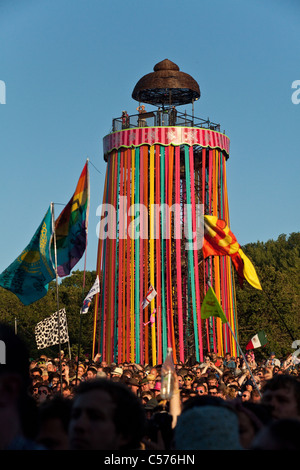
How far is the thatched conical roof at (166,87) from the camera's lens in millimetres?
34969

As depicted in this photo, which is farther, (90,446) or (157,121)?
(157,121)

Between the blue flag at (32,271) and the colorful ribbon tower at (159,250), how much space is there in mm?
16906

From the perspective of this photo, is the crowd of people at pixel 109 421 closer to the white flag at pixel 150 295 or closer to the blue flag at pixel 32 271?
the blue flag at pixel 32 271

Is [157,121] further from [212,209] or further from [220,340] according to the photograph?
[220,340]

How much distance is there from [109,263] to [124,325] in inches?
106

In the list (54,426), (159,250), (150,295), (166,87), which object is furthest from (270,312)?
(54,426)

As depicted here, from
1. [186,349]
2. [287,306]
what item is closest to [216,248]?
[186,349]

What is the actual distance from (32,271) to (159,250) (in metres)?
18.7

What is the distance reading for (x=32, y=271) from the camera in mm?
14859

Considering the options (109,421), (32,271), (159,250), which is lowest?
(109,421)

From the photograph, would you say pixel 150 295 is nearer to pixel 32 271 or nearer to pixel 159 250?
pixel 159 250

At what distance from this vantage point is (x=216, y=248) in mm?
20469
